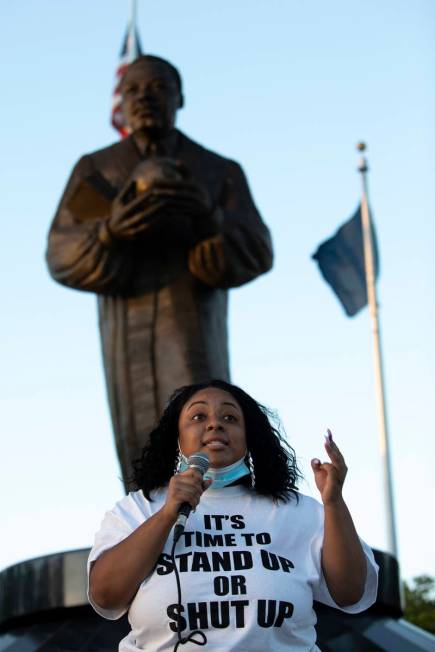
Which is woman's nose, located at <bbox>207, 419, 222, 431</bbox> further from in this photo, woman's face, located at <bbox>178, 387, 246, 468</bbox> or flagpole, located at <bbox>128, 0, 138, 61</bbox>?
flagpole, located at <bbox>128, 0, 138, 61</bbox>

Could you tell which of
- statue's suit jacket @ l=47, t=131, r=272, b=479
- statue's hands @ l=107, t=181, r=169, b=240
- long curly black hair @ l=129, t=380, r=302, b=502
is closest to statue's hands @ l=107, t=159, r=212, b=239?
statue's hands @ l=107, t=181, r=169, b=240

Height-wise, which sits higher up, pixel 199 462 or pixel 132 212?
pixel 132 212

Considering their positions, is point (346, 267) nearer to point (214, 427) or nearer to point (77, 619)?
point (77, 619)

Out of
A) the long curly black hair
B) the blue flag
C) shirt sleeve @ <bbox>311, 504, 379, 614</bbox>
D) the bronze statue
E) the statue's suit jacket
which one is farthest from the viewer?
the blue flag

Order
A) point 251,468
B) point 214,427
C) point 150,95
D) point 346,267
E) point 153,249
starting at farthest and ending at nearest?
point 346,267
point 150,95
point 153,249
point 251,468
point 214,427

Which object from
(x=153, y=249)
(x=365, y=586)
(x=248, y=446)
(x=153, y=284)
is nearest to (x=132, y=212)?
(x=153, y=249)

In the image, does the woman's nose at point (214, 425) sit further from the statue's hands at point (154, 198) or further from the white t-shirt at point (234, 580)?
the statue's hands at point (154, 198)

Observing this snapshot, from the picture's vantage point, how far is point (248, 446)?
3.06 m

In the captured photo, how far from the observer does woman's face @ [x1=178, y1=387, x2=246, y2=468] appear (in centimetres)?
284

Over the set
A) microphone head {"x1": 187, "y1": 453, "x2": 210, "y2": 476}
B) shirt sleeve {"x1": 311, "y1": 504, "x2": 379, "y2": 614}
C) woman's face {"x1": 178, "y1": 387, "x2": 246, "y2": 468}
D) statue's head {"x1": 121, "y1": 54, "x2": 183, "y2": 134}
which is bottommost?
shirt sleeve {"x1": 311, "y1": 504, "x2": 379, "y2": 614}

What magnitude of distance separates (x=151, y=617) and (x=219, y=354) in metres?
4.66

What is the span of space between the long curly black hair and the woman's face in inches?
3.1

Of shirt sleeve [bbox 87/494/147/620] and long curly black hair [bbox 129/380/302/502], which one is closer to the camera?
shirt sleeve [bbox 87/494/147/620]

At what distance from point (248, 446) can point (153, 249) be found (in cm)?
423
